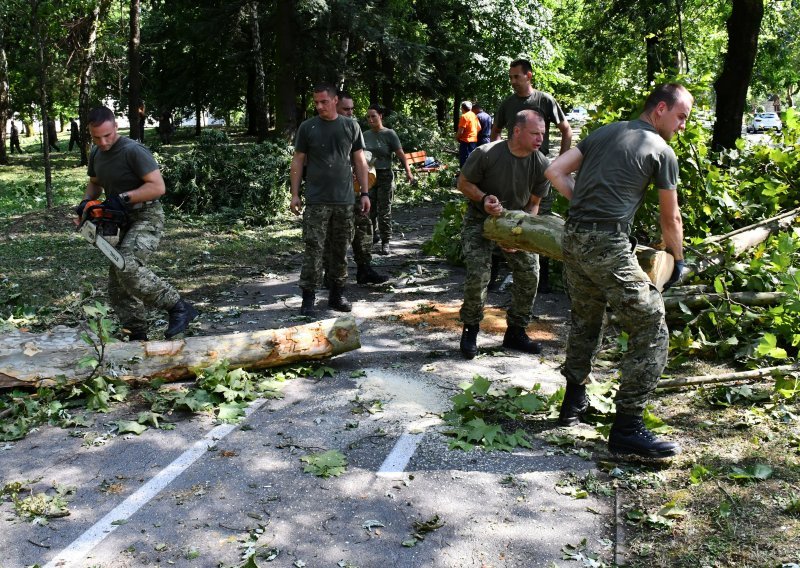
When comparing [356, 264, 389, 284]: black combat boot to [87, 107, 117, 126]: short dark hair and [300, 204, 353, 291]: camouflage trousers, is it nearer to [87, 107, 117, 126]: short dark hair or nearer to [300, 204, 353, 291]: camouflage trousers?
[300, 204, 353, 291]: camouflage trousers

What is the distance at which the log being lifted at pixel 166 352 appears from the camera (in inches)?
214

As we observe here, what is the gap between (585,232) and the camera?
4.64 m

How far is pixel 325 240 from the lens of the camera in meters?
7.82

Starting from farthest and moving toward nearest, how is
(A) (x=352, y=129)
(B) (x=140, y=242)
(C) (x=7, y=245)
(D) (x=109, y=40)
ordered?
1. (D) (x=109, y=40)
2. (C) (x=7, y=245)
3. (A) (x=352, y=129)
4. (B) (x=140, y=242)

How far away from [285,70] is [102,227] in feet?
51.2

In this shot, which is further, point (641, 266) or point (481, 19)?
point (481, 19)

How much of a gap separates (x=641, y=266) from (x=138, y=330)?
164 inches

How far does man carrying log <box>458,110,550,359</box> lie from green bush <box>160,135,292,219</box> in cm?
842

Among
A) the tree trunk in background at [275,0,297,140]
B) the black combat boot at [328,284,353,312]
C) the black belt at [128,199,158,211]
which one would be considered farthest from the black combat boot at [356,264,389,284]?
the tree trunk in background at [275,0,297,140]

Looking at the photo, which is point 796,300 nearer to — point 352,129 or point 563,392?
point 563,392

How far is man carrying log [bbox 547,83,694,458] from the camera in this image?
14.7 feet

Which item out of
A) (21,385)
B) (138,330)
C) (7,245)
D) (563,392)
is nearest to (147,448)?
(21,385)

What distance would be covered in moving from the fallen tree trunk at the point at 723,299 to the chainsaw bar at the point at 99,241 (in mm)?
4566

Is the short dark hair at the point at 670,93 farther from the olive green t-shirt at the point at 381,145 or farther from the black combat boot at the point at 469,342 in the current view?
the olive green t-shirt at the point at 381,145
